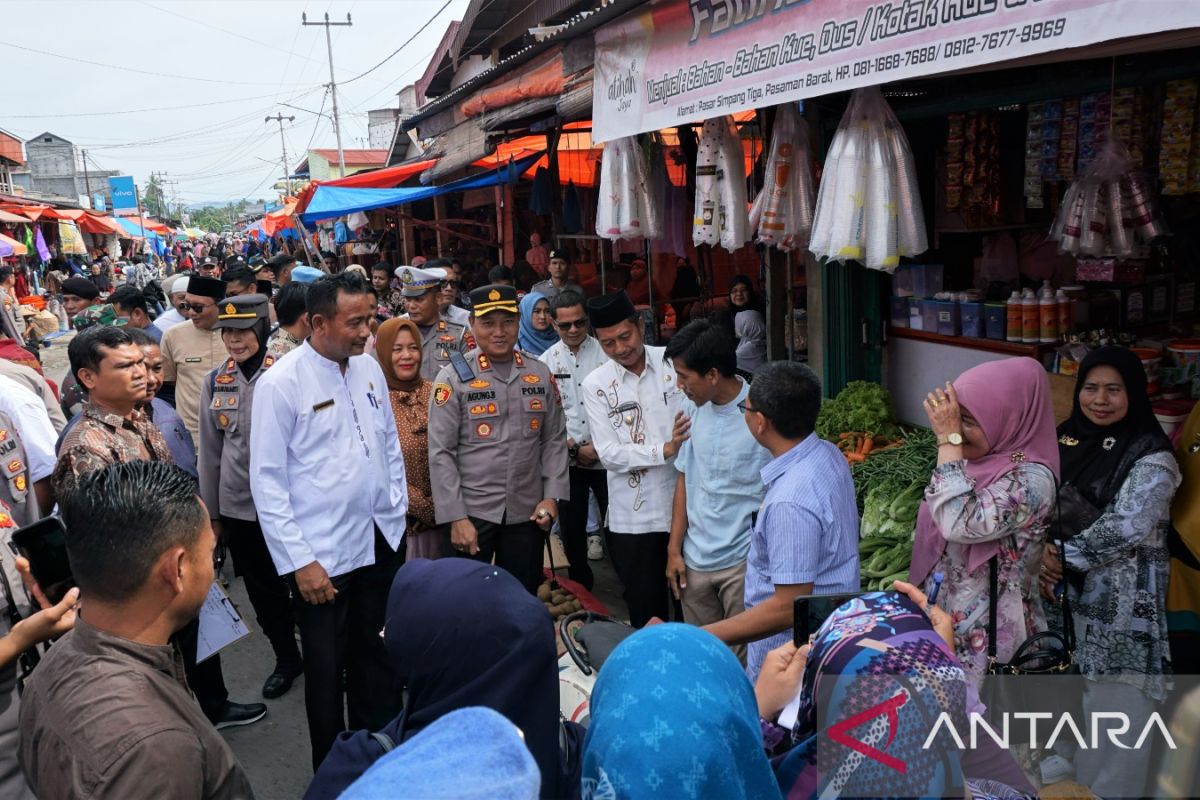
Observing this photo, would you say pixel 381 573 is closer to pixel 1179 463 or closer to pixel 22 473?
pixel 22 473

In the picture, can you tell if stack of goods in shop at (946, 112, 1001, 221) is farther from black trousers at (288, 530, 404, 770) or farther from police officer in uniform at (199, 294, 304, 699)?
police officer in uniform at (199, 294, 304, 699)

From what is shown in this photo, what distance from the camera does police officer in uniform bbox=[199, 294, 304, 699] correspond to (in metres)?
4.38

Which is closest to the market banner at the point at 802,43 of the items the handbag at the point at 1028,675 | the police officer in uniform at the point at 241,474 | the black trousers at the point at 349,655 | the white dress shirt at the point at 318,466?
the handbag at the point at 1028,675

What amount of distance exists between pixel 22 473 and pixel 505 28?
10.2 m

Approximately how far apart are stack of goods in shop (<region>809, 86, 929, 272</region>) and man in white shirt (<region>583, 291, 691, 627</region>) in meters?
1.02

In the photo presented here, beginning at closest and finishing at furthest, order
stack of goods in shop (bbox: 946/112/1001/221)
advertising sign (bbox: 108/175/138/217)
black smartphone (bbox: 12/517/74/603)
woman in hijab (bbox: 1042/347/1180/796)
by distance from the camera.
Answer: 1. black smartphone (bbox: 12/517/74/603)
2. woman in hijab (bbox: 1042/347/1180/796)
3. stack of goods in shop (bbox: 946/112/1001/221)
4. advertising sign (bbox: 108/175/138/217)

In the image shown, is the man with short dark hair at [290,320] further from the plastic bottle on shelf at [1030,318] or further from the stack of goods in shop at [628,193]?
the plastic bottle on shelf at [1030,318]

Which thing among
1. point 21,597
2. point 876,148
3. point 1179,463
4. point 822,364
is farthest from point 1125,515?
point 21,597

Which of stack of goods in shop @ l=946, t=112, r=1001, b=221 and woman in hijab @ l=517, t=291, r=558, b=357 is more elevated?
stack of goods in shop @ l=946, t=112, r=1001, b=221

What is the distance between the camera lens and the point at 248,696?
15.1 feet

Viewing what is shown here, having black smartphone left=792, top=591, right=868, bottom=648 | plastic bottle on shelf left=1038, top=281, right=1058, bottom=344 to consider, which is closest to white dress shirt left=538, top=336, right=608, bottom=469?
plastic bottle on shelf left=1038, top=281, right=1058, bottom=344

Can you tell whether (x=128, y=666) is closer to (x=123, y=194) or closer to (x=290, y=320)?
(x=290, y=320)

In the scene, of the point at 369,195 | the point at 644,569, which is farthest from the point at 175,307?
the point at 369,195

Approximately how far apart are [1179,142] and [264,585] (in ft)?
16.3
